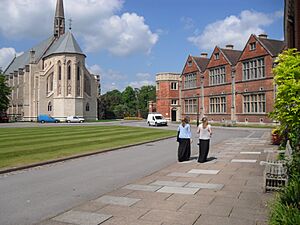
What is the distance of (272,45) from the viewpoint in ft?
156

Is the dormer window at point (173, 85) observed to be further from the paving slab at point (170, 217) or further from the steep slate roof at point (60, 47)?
the paving slab at point (170, 217)

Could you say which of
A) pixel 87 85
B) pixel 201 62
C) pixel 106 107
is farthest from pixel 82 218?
pixel 106 107

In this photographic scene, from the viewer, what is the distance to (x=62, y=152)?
1616 cm

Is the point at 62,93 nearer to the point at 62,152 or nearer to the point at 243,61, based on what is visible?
the point at 243,61

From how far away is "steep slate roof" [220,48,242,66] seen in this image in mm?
54406

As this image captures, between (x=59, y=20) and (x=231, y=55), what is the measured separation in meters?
60.5

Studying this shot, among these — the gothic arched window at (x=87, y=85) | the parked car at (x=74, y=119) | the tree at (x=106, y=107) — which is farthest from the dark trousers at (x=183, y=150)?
the tree at (x=106, y=107)

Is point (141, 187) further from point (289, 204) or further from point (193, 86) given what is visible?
point (193, 86)

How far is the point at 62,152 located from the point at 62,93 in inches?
2626

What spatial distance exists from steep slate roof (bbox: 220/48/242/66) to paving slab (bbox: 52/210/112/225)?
50150 millimetres

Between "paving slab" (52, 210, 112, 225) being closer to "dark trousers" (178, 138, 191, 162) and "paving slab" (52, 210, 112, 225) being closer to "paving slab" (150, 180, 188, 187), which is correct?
"paving slab" (150, 180, 188, 187)

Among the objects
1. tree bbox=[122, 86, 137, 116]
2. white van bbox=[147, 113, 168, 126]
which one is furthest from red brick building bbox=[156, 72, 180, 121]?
tree bbox=[122, 86, 137, 116]

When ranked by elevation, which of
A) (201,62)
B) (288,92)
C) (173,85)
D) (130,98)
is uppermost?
(201,62)

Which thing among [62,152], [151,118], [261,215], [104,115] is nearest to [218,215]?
[261,215]
